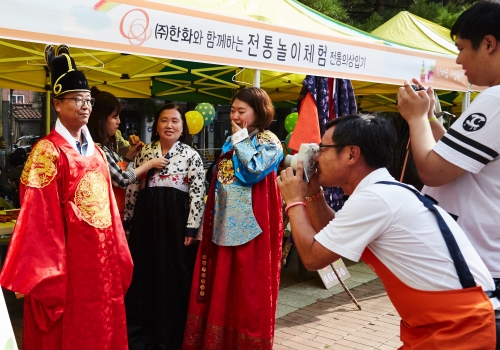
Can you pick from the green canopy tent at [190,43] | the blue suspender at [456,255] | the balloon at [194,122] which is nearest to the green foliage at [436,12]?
the green canopy tent at [190,43]

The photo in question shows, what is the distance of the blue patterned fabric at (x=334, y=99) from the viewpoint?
420 centimetres

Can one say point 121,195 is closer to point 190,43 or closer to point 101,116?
point 101,116

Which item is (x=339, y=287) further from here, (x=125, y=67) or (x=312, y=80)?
(x=125, y=67)

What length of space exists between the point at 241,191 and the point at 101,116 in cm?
102

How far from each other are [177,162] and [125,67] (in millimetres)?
2549

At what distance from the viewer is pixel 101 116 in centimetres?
325

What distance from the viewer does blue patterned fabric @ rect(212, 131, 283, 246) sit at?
307cm

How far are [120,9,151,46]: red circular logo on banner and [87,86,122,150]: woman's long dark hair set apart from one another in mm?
880

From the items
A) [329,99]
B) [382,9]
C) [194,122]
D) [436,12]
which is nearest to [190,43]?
[194,122]

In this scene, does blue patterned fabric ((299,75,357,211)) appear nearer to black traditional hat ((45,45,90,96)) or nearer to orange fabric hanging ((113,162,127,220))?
orange fabric hanging ((113,162,127,220))

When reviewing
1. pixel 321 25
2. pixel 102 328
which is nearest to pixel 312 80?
pixel 321 25

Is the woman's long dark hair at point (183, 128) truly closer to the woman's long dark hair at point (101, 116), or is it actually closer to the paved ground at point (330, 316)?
the woman's long dark hair at point (101, 116)

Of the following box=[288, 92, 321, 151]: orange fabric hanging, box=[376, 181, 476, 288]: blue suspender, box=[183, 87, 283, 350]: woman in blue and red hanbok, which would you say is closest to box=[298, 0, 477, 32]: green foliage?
box=[288, 92, 321, 151]: orange fabric hanging

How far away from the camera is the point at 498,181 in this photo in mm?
1624
